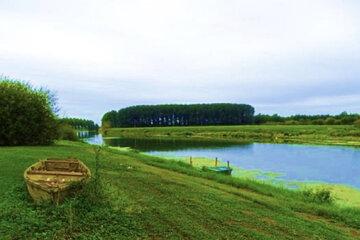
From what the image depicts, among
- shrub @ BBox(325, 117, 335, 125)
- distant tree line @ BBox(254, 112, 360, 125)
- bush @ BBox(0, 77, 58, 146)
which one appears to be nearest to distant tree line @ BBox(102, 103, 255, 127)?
distant tree line @ BBox(254, 112, 360, 125)

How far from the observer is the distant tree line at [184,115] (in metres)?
167

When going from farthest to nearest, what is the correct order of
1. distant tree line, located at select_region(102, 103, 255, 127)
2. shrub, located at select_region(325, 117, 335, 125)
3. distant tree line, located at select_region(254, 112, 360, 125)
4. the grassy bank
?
distant tree line, located at select_region(102, 103, 255, 127) < shrub, located at select_region(325, 117, 335, 125) < distant tree line, located at select_region(254, 112, 360, 125) < the grassy bank

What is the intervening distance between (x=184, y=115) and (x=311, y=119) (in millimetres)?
56483

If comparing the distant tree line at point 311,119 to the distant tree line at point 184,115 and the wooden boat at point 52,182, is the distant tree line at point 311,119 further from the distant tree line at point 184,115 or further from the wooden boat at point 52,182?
the wooden boat at point 52,182

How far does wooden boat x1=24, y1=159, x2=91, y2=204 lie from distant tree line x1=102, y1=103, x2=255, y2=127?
151 m

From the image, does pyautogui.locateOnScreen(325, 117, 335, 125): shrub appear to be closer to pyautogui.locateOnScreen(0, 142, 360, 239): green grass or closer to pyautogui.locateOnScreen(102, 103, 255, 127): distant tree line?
pyautogui.locateOnScreen(102, 103, 255, 127): distant tree line

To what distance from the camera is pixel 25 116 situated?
98.7ft

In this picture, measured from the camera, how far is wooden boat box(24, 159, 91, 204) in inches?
464

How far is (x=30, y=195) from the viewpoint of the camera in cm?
1284

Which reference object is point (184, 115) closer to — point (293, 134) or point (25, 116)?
point (293, 134)

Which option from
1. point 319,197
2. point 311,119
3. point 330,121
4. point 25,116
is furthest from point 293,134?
point 319,197

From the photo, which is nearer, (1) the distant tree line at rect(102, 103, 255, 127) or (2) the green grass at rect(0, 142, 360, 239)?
(2) the green grass at rect(0, 142, 360, 239)

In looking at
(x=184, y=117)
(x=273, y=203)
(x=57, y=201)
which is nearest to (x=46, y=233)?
(x=57, y=201)

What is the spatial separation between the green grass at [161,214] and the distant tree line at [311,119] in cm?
8131
